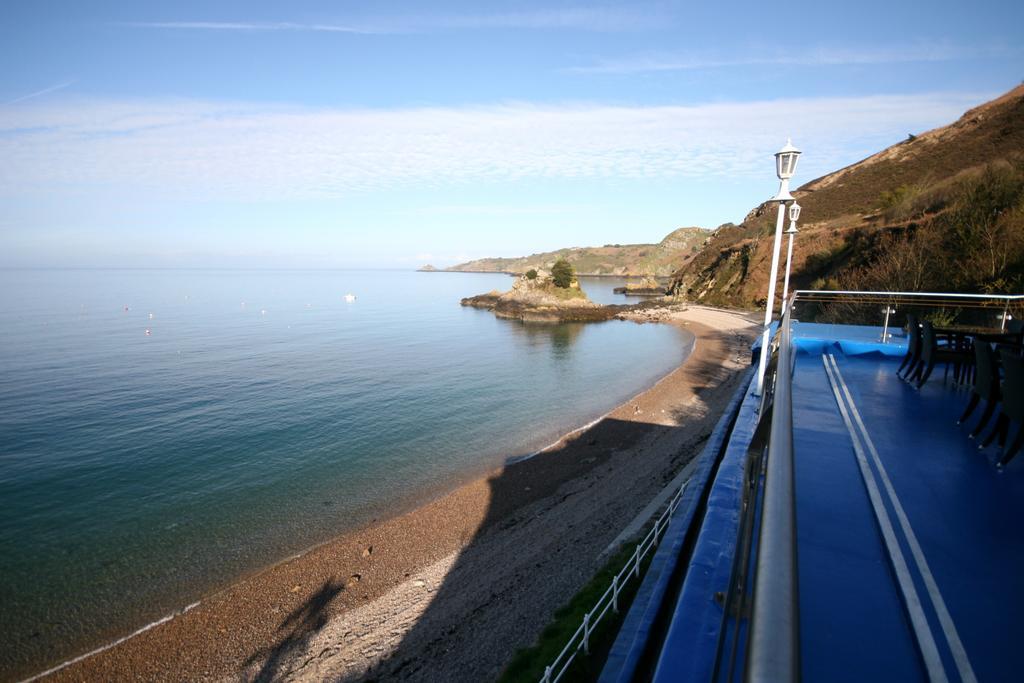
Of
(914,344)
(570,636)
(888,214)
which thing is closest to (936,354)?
(914,344)

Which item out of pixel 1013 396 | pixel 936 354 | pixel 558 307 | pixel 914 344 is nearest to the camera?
pixel 1013 396

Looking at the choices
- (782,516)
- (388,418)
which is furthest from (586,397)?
(782,516)

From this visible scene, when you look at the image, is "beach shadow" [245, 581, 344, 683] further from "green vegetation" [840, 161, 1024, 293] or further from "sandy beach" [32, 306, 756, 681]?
"green vegetation" [840, 161, 1024, 293]

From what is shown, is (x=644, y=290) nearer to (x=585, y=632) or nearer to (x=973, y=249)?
(x=973, y=249)

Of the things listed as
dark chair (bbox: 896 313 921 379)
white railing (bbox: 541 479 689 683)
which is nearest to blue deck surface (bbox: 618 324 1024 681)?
dark chair (bbox: 896 313 921 379)

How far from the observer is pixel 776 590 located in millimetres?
765

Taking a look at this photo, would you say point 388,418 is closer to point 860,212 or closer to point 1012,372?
point 1012,372

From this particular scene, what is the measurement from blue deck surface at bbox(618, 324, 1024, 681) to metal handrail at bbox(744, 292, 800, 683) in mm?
770

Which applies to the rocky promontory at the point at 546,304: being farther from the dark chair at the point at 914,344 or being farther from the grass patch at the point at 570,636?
the dark chair at the point at 914,344

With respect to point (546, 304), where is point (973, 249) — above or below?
above

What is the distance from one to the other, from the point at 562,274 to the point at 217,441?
54.9 m

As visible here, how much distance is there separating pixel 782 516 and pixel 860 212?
6075 centimetres

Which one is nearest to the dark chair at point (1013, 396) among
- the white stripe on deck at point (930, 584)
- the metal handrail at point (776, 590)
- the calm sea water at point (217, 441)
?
the white stripe on deck at point (930, 584)

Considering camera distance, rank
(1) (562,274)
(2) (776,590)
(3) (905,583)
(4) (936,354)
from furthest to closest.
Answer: (1) (562,274) < (4) (936,354) < (3) (905,583) < (2) (776,590)
